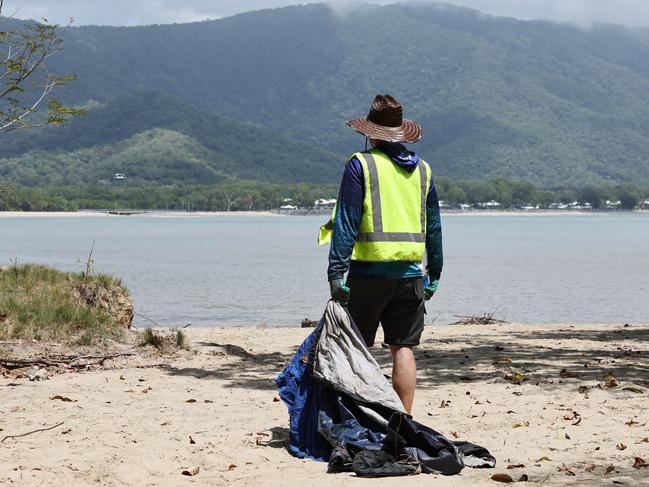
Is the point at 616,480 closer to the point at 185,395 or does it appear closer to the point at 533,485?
the point at 533,485

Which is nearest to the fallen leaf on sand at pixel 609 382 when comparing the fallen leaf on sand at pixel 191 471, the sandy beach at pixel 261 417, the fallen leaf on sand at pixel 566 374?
the sandy beach at pixel 261 417

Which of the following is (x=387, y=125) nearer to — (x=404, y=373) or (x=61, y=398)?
(x=404, y=373)

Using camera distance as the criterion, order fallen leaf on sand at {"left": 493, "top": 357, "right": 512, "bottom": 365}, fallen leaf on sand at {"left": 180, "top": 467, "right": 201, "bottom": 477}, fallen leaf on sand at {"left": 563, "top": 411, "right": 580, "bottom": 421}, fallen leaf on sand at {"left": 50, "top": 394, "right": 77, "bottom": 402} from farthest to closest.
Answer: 1. fallen leaf on sand at {"left": 493, "top": 357, "right": 512, "bottom": 365}
2. fallen leaf on sand at {"left": 50, "top": 394, "right": 77, "bottom": 402}
3. fallen leaf on sand at {"left": 563, "top": 411, "right": 580, "bottom": 421}
4. fallen leaf on sand at {"left": 180, "top": 467, "right": 201, "bottom": 477}

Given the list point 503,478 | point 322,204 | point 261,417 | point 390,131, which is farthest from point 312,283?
point 322,204

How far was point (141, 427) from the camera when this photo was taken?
23.6 feet

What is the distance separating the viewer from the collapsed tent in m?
6.00

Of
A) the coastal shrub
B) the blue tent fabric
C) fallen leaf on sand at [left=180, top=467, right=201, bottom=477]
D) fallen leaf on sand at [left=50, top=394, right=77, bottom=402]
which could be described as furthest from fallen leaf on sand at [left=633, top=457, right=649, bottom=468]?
the coastal shrub

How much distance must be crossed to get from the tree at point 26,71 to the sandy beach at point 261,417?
2.28m

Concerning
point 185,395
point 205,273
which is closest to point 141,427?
point 185,395

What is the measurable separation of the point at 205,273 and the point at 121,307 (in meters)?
32.7

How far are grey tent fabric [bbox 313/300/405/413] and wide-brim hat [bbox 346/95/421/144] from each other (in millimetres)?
1023

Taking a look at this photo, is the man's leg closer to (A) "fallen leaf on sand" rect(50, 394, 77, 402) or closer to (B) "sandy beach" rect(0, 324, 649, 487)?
(B) "sandy beach" rect(0, 324, 649, 487)

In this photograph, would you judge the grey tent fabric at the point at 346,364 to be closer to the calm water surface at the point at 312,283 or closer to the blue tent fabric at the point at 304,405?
the blue tent fabric at the point at 304,405

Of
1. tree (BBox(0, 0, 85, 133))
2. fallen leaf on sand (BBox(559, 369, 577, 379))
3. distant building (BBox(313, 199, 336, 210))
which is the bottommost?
distant building (BBox(313, 199, 336, 210))
